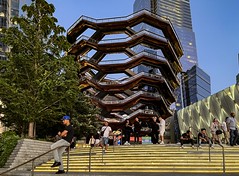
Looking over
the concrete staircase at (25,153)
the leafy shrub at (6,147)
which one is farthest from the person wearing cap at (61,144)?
the leafy shrub at (6,147)

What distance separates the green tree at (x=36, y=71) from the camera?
1839cm

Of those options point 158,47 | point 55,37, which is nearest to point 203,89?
point 158,47

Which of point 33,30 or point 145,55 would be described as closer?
point 33,30

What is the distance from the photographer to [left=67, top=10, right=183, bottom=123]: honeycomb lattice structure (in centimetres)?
4678

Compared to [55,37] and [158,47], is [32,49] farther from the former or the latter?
[158,47]

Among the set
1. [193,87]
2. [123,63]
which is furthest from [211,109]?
[193,87]

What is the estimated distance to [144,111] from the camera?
48.0 metres

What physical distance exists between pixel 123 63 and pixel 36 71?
28.0 metres

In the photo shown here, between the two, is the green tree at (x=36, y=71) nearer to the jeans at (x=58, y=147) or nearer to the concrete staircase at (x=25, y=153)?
the concrete staircase at (x=25, y=153)

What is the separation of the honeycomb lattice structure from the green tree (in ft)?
83.8

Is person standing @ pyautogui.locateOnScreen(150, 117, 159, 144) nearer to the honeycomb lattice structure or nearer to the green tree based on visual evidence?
the green tree

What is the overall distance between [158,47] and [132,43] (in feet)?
18.2

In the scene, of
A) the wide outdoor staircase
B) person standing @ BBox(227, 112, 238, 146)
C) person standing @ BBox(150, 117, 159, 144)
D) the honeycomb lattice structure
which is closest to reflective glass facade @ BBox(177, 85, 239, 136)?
the honeycomb lattice structure

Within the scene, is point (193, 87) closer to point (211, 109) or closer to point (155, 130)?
point (211, 109)
